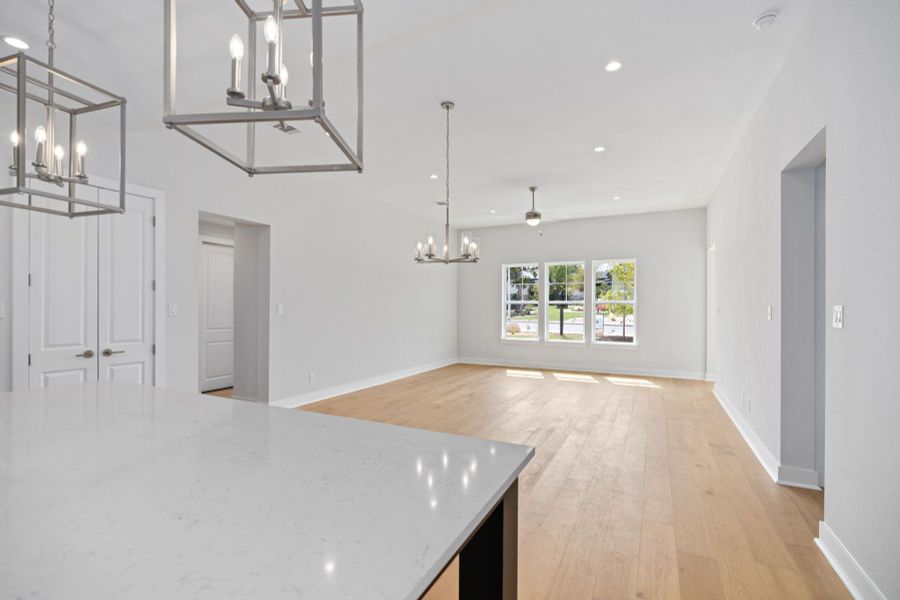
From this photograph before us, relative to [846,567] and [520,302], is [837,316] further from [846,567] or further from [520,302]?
[520,302]

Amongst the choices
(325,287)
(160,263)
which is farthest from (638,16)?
(325,287)

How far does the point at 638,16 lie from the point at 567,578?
2919mm

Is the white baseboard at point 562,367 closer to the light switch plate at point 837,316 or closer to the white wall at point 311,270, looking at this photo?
the white wall at point 311,270

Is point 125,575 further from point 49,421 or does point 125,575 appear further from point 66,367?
point 66,367

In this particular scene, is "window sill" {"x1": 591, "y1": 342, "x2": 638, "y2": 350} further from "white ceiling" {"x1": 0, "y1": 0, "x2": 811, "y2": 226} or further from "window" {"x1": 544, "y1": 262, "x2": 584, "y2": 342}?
"white ceiling" {"x1": 0, "y1": 0, "x2": 811, "y2": 226}

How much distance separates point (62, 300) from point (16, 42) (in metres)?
1.79

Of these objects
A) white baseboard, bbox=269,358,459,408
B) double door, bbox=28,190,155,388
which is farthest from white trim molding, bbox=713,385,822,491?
double door, bbox=28,190,155,388

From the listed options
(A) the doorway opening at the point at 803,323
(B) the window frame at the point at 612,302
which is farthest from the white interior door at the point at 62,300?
(B) the window frame at the point at 612,302

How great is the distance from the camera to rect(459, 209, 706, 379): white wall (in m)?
7.34

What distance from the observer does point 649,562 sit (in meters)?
2.13

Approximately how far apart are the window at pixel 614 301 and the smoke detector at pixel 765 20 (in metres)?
5.50

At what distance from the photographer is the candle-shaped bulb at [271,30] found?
40.1 inches

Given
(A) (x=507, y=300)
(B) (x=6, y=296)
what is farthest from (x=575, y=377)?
(B) (x=6, y=296)

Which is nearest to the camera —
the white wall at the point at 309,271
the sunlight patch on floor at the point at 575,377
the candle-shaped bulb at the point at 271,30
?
the candle-shaped bulb at the point at 271,30
